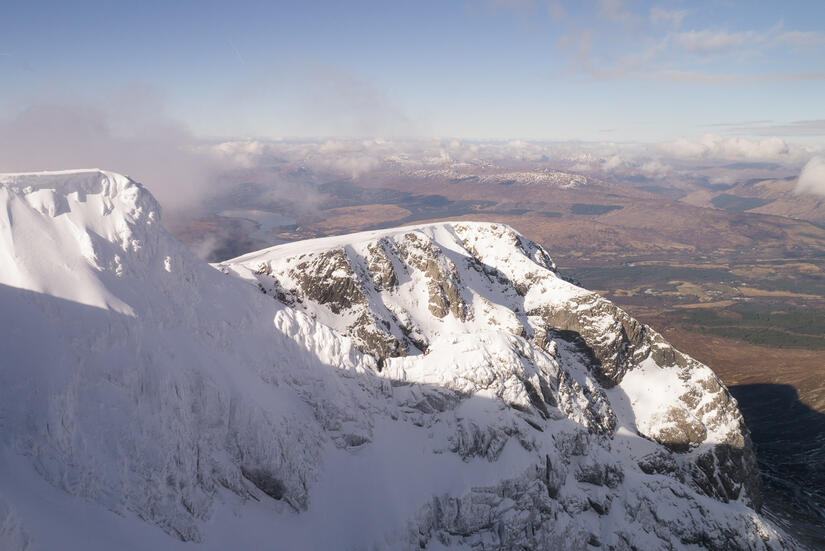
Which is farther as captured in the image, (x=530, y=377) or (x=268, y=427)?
(x=530, y=377)

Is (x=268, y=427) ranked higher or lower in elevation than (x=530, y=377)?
higher

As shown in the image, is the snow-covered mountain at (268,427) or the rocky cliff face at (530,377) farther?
the rocky cliff face at (530,377)

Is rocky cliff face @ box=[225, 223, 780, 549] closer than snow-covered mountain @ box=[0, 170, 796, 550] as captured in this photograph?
No

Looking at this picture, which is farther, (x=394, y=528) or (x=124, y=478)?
(x=394, y=528)

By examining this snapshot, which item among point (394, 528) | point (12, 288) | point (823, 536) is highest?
point (12, 288)

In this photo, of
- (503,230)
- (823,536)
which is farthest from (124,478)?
(823,536)

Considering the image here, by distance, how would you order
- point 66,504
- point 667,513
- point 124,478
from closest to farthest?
point 66,504 < point 124,478 < point 667,513

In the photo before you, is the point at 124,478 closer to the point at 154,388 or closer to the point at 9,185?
the point at 154,388

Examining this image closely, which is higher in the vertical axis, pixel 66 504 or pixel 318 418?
pixel 66 504
